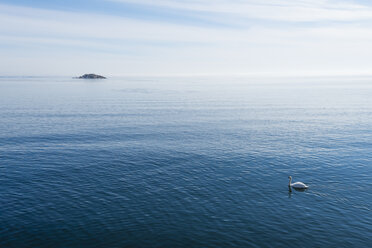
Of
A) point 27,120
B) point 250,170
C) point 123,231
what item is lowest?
point 123,231

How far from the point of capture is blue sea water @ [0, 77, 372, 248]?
3391 centimetres

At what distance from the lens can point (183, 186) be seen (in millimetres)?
47156

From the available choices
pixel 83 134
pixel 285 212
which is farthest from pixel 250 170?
pixel 83 134

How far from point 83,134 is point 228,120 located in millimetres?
50584

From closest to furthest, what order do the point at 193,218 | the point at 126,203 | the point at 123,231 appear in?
the point at 123,231, the point at 193,218, the point at 126,203

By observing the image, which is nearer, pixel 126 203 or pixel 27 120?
pixel 126 203

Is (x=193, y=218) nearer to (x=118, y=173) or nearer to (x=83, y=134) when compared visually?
(x=118, y=173)

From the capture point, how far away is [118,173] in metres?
52.6

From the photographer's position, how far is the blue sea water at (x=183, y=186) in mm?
33906

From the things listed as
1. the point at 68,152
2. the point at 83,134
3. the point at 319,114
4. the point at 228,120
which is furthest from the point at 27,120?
the point at 319,114

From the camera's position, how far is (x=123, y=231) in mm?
34281

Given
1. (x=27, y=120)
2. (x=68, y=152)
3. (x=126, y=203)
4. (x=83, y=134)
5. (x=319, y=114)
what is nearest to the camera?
(x=126, y=203)

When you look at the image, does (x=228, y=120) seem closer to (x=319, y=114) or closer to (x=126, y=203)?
(x=319, y=114)

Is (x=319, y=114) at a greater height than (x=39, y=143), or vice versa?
(x=319, y=114)
